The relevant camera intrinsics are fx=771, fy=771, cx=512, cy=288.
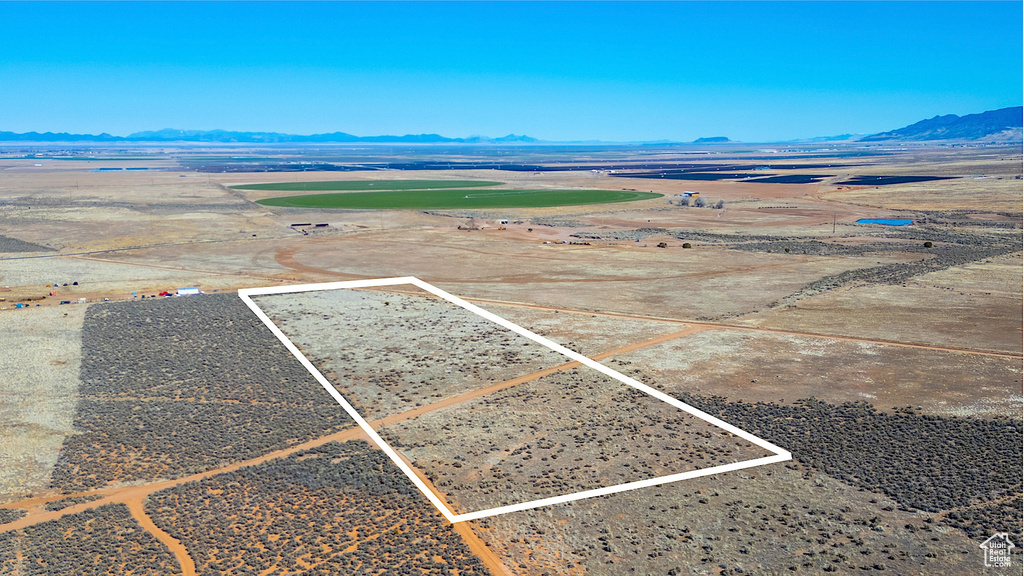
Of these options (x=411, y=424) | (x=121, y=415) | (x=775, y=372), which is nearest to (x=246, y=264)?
(x=121, y=415)

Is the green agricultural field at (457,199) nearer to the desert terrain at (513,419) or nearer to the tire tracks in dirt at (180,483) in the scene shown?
the desert terrain at (513,419)

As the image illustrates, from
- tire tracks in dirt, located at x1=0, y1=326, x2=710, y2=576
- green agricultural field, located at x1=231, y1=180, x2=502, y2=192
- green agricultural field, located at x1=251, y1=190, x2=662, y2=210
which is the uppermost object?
green agricultural field, located at x1=231, y1=180, x2=502, y2=192

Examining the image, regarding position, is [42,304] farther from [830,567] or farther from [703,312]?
[830,567]

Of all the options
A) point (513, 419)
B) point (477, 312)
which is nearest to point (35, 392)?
point (513, 419)

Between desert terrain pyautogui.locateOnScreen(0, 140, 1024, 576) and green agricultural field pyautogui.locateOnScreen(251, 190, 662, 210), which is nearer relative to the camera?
desert terrain pyautogui.locateOnScreen(0, 140, 1024, 576)

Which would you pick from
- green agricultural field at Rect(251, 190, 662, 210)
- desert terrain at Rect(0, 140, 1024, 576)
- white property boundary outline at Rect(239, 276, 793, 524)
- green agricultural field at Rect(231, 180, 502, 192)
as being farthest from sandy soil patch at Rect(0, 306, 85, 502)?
green agricultural field at Rect(231, 180, 502, 192)

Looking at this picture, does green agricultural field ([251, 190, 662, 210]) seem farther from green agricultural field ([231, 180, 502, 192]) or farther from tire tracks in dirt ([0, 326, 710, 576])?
tire tracks in dirt ([0, 326, 710, 576])

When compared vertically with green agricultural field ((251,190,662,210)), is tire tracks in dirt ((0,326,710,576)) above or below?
below
